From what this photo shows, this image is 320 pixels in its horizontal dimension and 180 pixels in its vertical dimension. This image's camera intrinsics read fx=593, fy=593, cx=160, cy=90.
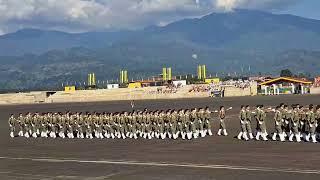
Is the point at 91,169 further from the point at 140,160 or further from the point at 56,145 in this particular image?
the point at 56,145

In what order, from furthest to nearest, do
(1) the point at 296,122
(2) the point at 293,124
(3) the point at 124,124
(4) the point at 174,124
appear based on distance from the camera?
(3) the point at 124,124 → (4) the point at 174,124 → (2) the point at 293,124 → (1) the point at 296,122

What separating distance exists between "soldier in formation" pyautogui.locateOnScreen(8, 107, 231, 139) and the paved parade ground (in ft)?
3.44

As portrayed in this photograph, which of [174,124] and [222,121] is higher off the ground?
[222,121]

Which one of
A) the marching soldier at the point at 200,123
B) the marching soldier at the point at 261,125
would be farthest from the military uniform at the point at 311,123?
the marching soldier at the point at 200,123

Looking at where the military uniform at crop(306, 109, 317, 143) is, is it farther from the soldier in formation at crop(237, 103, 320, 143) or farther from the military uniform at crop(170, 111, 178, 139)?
the military uniform at crop(170, 111, 178, 139)

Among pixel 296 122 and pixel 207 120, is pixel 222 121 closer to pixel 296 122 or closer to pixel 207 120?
pixel 207 120

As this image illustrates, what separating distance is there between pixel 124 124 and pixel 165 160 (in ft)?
37.9

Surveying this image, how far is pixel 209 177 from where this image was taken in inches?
763

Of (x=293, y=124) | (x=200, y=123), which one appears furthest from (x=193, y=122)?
(x=293, y=124)

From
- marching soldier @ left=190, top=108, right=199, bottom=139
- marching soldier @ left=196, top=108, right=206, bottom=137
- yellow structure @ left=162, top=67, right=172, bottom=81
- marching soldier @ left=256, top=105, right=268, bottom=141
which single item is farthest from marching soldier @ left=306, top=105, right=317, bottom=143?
yellow structure @ left=162, top=67, right=172, bottom=81

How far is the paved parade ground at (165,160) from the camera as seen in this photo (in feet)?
66.3

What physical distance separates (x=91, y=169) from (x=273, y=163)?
6.80 meters

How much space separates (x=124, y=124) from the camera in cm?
3528

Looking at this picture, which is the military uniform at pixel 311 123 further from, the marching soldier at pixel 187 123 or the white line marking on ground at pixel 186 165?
the white line marking on ground at pixel 186 165
